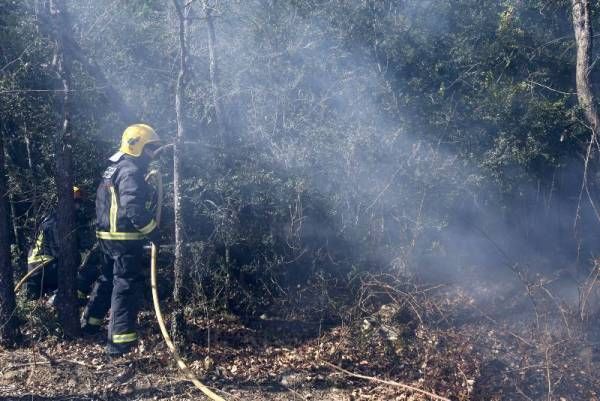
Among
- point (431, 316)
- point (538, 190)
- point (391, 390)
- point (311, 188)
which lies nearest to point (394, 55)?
point (311, 188)

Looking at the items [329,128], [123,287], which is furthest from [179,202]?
[329,128]

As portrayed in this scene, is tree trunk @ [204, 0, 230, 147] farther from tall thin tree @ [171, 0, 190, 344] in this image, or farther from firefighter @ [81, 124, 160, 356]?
firefighter @ [81, 124, 160, 356]

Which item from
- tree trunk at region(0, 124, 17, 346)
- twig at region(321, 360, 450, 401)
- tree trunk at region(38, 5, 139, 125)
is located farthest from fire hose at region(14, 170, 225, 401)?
twig at region(321, 360, 450, 401)

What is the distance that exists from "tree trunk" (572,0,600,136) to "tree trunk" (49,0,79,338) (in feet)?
17.3

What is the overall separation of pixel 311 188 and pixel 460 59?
227 centimetres

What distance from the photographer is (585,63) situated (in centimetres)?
658

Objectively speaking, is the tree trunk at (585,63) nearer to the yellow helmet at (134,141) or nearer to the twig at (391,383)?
the twig at (391,383)

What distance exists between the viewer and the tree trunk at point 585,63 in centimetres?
657

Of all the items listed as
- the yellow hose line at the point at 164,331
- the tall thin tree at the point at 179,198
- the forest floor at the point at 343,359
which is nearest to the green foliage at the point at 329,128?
the tall thin tree at the point at 179,198

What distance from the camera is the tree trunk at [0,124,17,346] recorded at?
5508mm

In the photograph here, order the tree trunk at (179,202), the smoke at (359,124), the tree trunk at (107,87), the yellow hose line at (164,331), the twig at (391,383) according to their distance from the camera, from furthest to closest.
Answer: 1. the smoke at (359,124)
2. the tree trunk at (107,87)
3. the tree trunk at (179,202)
4. the yellow hose line at (164,331)
5. the twig at (391,383)

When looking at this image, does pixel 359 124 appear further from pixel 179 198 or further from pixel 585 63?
pixel 585 63

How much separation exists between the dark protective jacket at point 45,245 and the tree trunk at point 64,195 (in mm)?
609

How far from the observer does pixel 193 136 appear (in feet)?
23.0
